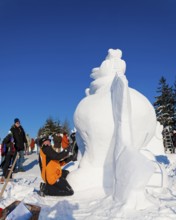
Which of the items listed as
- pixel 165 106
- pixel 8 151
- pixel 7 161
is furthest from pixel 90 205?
pixel 165 106

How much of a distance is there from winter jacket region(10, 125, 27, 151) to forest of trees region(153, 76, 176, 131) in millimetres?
18346

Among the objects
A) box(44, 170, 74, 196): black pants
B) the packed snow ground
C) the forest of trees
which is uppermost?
the forest of trees

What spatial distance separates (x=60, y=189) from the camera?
6113 mm

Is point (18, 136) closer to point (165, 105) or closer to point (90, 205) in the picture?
point (90, 205)

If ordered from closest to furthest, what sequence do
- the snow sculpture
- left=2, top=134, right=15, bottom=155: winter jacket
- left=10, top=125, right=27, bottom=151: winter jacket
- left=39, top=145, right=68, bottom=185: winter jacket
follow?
the snow sculpture → left=39, top=145, right=68, bottom=185: winter jacket → left=2, top=134, right=15, bottom=155: winter jacket → left=10, top=125, right=27, bottom=151: winter jacket

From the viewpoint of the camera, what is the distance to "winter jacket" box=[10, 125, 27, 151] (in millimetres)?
9812

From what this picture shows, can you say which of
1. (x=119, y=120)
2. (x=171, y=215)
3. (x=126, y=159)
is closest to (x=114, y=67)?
(x=119, y=120)

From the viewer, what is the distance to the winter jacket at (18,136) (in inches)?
386

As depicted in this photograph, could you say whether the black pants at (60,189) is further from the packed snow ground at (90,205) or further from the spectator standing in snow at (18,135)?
the spectator standing in snow at (18,135)

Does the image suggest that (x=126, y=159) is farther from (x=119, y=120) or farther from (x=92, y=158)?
(x=92, y=158)

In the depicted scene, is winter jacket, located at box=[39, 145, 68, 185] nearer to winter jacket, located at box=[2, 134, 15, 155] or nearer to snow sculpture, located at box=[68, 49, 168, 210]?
snow sculpture, located at box=[68, 49, 168, 210]

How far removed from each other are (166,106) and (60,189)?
23.3 m

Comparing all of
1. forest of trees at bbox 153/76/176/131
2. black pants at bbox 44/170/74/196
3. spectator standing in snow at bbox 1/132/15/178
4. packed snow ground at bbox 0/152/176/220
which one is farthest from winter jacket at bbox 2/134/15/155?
forest of trees at bbox 153/76/176/131

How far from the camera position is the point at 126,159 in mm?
5258
